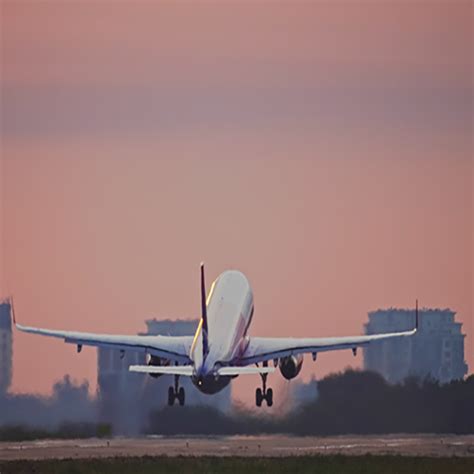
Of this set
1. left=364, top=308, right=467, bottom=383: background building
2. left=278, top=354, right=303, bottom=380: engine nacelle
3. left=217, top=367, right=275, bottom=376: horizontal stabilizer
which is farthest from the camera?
left=364, top=308, right=467, bottom=383: background building

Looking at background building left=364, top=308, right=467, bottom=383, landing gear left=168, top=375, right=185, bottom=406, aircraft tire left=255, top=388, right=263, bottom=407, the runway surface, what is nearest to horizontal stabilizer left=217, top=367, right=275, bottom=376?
the runway surface

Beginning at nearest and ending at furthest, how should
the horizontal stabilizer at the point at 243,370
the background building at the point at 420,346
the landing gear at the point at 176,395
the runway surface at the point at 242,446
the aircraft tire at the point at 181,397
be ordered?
the runway surface at the point at 242,446
the horizontal stabilizer at the point at 243,370
the landing gear at the point at 176,395
the aircraft tire at the point at 181,397
the background building at the point at 420,346

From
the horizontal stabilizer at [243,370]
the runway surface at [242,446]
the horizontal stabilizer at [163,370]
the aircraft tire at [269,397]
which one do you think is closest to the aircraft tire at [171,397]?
the runway surface at [242,446]

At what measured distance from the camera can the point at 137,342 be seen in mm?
162375

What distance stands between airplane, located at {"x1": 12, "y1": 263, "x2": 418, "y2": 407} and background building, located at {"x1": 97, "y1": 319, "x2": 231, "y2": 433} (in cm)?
136

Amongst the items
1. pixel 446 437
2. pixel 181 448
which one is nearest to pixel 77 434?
pixel 181 448

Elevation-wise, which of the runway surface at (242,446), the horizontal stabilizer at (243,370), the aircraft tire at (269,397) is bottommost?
the runway surface at (242,446)

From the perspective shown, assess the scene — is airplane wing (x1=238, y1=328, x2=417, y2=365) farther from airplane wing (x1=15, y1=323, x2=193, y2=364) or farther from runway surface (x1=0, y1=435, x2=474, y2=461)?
runway surface (x1=0, y1=435, x2=474, y2=461)

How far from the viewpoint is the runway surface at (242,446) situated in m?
143

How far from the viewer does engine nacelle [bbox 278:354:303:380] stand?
16125 centimetres

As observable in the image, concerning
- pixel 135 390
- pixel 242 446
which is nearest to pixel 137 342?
pixel 135 390

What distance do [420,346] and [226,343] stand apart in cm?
1670

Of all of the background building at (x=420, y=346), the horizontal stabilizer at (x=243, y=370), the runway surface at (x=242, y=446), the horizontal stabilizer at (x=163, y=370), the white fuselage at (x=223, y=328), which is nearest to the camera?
the runway surface at (x=242, y=446)

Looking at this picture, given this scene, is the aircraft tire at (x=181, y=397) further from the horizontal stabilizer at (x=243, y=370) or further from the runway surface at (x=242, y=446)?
the horizontal stabilizer at (x=243, y=370)
